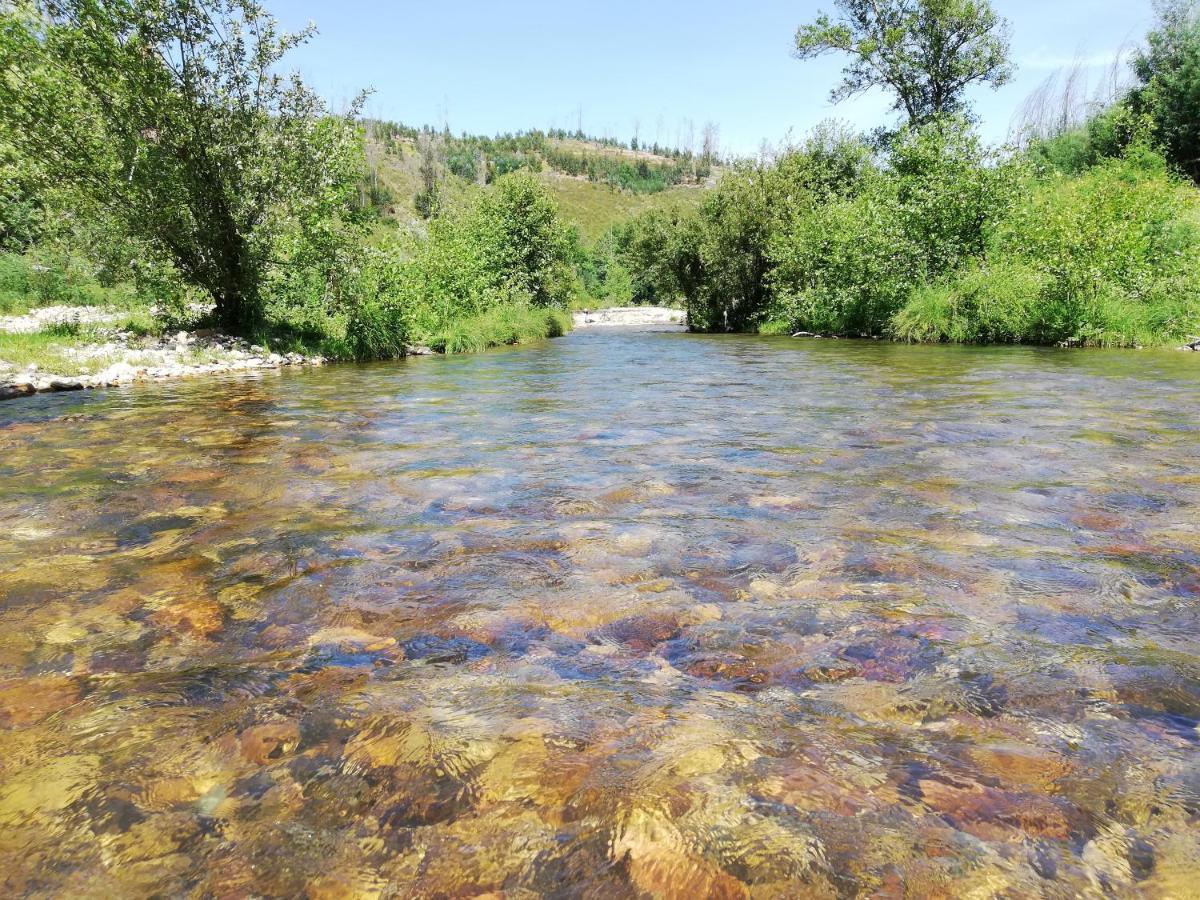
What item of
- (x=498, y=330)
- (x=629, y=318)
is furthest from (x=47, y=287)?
(x=629, y=318)

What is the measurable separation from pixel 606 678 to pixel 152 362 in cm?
1521

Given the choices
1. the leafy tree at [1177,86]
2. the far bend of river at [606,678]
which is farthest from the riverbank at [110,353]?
the leafy tree at [1177,86]

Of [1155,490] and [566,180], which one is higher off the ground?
[566,180]

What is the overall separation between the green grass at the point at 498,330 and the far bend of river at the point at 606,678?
658 inches

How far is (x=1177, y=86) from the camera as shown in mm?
34875

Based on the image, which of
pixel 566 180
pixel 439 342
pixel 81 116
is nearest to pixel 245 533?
pixel 81 116

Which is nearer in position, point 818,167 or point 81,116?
point 81,116

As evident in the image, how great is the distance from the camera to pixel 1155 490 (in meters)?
4.87

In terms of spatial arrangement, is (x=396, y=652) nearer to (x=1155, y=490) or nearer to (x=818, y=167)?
(x=1155, y=490)

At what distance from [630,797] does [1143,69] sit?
5115 centimetres

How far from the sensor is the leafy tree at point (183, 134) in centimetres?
1381

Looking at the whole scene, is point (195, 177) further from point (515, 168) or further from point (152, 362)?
point (515, 168)

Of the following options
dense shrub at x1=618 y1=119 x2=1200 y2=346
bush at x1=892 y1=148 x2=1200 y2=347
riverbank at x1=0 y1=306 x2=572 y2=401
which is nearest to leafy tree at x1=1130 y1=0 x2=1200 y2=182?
dense shrub at x1=618 y1=119 x2=1200 y2=346

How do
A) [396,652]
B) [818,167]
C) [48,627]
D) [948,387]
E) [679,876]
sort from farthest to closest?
[818,167] → [948,387] → [48,627] → [396,652] → [679,876]
